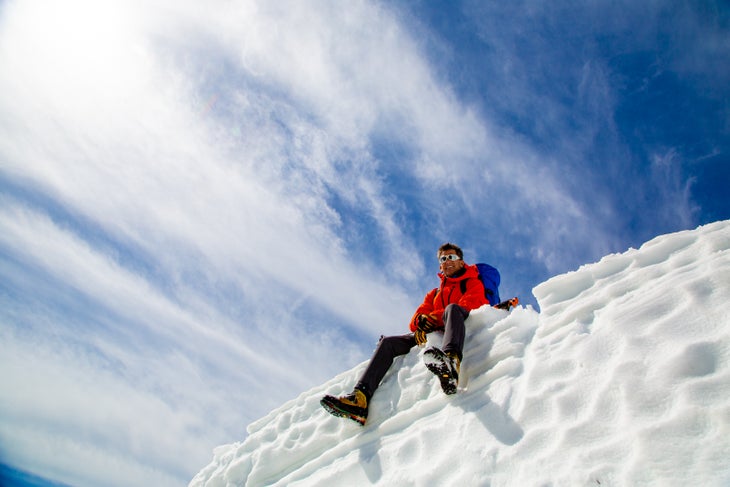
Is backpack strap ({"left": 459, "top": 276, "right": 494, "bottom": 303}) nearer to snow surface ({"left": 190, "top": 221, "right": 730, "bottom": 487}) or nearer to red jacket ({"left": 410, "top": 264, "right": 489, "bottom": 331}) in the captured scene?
red jacket ({"left": 410, "top": 264, "right": 489, "bottom": 331})

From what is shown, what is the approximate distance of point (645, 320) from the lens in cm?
267

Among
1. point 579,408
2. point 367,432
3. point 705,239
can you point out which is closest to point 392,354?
point 367,432

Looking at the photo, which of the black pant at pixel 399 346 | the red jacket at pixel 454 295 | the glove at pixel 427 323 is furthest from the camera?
the red jacket at pixel 454 295

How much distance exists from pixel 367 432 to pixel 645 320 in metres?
2.54

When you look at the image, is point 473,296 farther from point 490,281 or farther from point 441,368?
point 441,368

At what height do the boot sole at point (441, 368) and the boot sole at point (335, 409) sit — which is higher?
the boot sole at point (441, 368)

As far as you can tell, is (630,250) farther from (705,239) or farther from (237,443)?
(237,443)

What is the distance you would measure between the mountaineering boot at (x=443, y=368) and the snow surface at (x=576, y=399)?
0.45 feet

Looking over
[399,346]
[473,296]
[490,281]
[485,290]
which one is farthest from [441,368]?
[490,281]

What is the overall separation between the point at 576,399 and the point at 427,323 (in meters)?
1.95

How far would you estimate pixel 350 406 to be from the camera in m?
3.74

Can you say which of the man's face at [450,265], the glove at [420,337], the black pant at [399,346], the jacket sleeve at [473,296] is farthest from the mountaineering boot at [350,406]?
the man's face at [450,265]

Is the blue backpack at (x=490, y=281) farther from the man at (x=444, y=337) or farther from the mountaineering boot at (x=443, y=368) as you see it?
the mountaineering boot at (x=443, y=368)

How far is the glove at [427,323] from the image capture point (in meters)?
4.31
